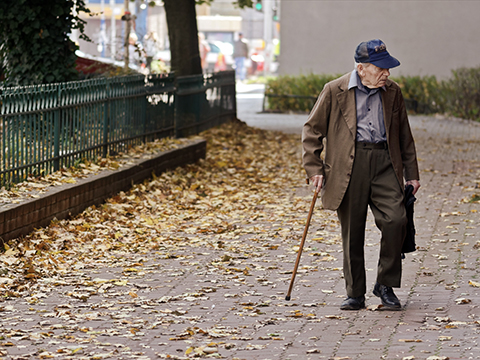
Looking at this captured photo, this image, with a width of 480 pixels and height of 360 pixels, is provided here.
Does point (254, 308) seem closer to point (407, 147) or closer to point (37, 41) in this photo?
point (407, 147)

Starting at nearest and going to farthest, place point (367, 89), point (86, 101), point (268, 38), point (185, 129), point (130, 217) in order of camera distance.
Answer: point (367, 89) < point (130, 217) < point (86, 101) < point (185, 129) < point (268, 38)

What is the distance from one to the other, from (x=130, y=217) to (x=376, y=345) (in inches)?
184

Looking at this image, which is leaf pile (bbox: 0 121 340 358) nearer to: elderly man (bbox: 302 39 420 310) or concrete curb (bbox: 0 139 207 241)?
concrete curb (bbox: 0 139 207 241)

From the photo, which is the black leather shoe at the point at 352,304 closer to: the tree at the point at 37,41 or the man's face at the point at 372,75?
the man's face at the point at 372,75

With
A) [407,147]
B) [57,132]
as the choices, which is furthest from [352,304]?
[57,132]

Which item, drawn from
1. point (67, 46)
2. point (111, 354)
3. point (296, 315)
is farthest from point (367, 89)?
point (67, 46)

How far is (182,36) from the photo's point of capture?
1577cm

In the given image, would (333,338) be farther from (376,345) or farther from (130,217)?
(130,217)

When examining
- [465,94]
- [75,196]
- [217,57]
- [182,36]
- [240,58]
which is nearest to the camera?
[75,196]

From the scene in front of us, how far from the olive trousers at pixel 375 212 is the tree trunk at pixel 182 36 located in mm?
10410

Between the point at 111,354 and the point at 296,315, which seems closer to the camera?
the point at 111,354

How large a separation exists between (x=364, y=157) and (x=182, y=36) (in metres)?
10.7

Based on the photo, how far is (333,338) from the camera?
5160 mm

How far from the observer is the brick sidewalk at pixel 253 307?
197 inches
